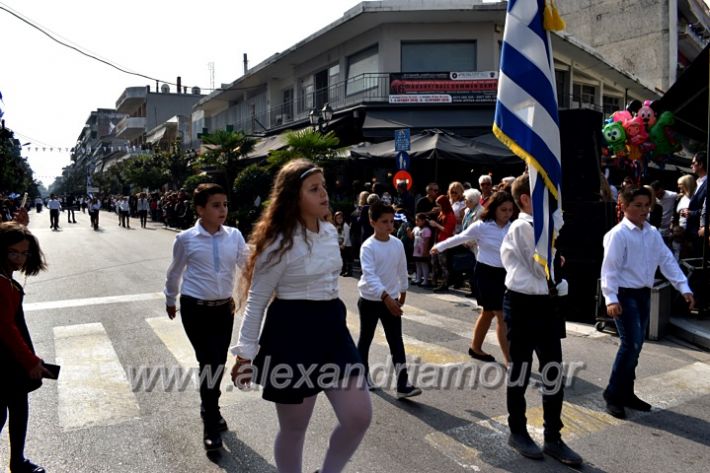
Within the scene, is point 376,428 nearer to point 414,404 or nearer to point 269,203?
point 414,404

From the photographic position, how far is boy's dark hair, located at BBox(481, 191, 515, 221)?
5965mm

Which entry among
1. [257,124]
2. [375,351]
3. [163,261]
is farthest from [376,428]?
[257,124]

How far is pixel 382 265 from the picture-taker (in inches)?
199

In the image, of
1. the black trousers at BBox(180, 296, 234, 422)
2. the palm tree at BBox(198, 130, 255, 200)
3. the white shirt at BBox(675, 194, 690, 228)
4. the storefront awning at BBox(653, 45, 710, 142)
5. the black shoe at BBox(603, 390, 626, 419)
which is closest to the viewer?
the black trousers at BBox(180, 296, 234, 422)

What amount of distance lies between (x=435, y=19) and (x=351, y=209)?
9.48m

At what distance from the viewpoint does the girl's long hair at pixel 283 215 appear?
3.00 metres

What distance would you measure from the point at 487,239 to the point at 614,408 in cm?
198

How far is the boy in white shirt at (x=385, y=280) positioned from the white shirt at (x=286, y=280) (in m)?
1.92

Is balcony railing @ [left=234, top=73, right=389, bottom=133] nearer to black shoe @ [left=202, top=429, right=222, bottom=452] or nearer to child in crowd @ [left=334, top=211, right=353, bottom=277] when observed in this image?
child in crowd @ [left=334, top=211, right=353, bottom=277]

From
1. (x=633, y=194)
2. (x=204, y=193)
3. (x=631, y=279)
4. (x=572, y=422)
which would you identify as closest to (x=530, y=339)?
(x=572, y=422)

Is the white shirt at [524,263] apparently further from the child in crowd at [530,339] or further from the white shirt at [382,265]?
the white shirt at [382,265]

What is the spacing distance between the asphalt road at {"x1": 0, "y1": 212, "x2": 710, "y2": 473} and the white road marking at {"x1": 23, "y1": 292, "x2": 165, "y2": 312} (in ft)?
4.61

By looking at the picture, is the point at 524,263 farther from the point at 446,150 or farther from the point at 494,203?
the point at 446,150

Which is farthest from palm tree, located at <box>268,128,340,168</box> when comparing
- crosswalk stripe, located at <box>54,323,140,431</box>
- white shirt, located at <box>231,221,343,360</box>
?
white shirt, located at <box>231,221,343,360</box>
